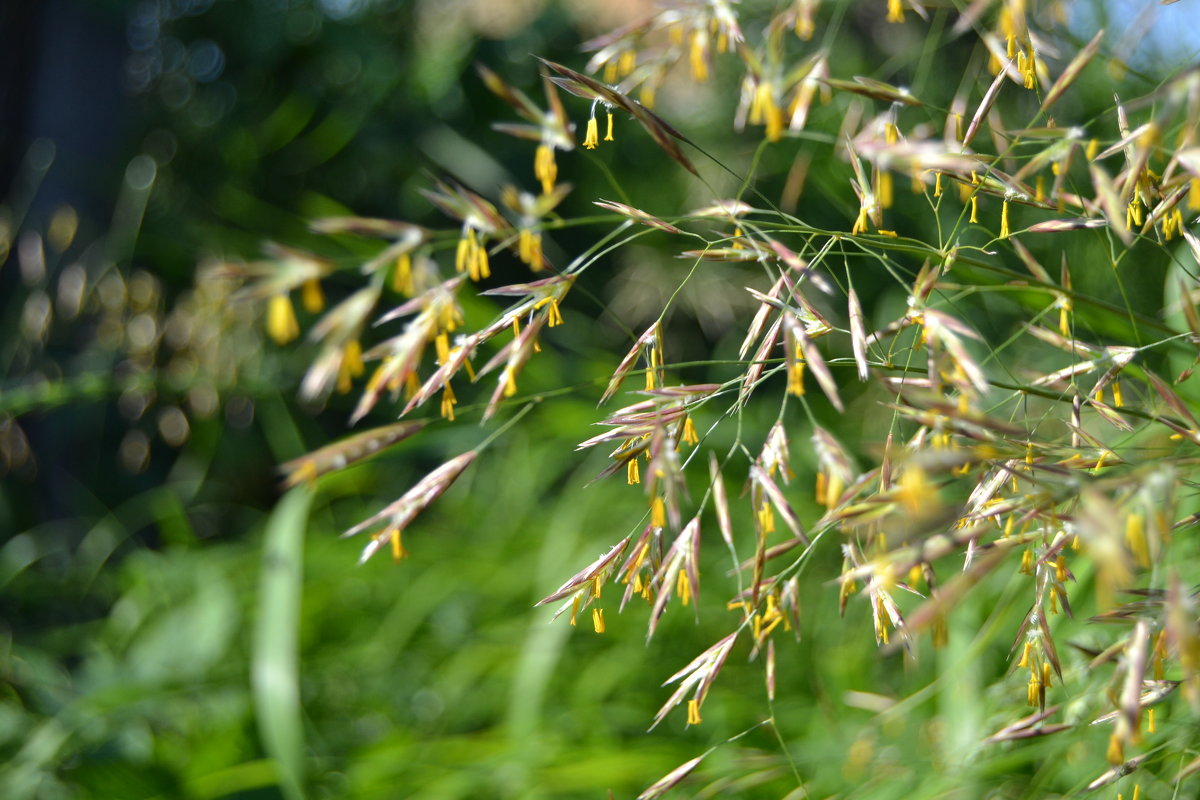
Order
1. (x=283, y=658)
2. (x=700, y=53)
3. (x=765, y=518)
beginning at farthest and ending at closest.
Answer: (x=283, y=658) → (x=700, y=53) → (x=765, y=518)

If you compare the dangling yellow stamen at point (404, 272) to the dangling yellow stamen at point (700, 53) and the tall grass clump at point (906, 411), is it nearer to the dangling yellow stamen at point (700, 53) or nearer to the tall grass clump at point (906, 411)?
the tall grass clump at point (906, 411)

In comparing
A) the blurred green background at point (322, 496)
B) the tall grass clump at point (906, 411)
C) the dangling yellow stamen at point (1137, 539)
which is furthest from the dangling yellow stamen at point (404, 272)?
the dangling yellow stamen at point (1137, 539)

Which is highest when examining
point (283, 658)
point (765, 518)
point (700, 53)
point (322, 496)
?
point (700, 53)

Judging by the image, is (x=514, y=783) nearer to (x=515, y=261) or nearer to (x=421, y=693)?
(x=421, y=693)

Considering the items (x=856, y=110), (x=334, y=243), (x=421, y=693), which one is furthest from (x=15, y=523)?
(x=856, y=110)

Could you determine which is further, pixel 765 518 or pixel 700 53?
pixel 700 53

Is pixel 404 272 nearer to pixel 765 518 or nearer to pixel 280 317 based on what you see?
pixel 280 317

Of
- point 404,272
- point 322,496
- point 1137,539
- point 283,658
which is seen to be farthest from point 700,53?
point 322,496

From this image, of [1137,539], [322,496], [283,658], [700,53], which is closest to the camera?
[1137,539]

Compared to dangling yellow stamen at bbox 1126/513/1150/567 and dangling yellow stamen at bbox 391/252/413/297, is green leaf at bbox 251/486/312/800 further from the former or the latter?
dangling yellow stamen at bbox 1126/513/1150/567
